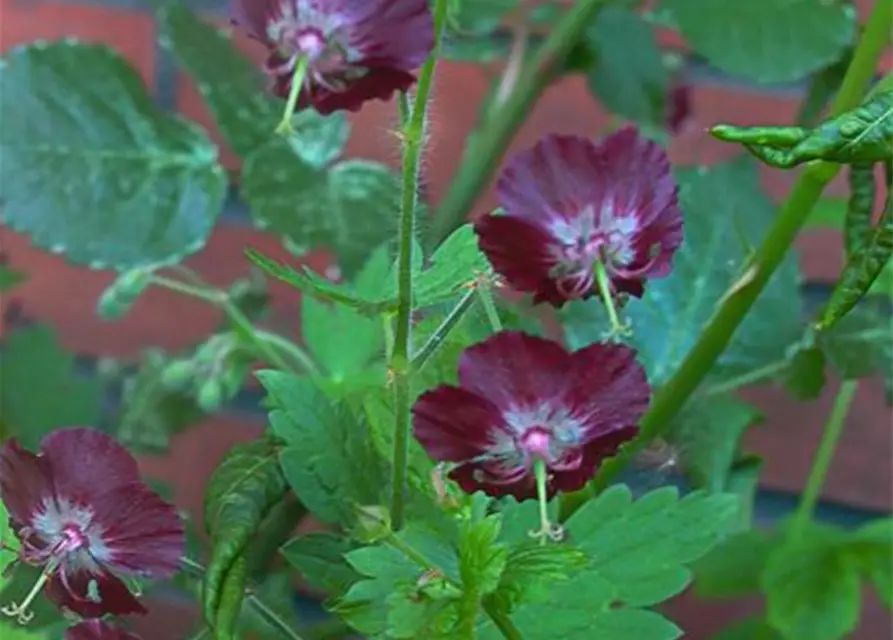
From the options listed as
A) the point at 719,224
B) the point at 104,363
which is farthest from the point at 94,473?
the point at 104,363

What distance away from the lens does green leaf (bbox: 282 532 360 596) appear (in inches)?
15.9

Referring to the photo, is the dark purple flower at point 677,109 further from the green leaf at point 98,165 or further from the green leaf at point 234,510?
the green leaf at point 234,510

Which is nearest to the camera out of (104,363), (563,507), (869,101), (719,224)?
(869,101)

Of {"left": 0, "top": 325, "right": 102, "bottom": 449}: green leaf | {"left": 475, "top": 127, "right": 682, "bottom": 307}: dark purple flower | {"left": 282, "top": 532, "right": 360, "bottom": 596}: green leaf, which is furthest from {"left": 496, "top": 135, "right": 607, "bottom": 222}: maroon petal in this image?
{"left": 0, "top": 325, "right": 102, "bottom": 449}: green leaf

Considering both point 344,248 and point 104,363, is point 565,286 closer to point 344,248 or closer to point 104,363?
point 344,248

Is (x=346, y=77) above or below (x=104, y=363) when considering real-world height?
below

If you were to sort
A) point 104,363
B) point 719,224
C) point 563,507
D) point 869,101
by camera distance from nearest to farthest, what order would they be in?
point 869,101 < point 563,507 < point 719,224 < point 104,363

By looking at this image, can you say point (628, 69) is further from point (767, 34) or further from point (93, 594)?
point (93, 594)

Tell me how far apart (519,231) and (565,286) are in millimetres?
19

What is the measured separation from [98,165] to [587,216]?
334 millimetres

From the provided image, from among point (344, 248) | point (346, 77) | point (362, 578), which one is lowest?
point (362, 578)

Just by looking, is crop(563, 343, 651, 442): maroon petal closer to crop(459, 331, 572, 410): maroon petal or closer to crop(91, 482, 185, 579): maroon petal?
crop(459, 331, 572, 410): maroon petal

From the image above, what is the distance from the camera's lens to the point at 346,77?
1.23 ft

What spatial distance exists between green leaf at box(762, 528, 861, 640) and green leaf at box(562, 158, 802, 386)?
0.09 metres
